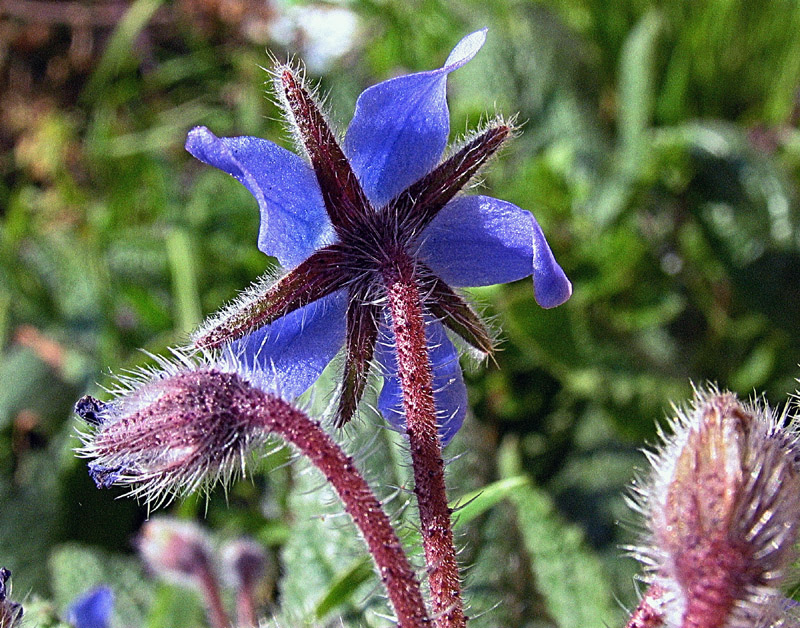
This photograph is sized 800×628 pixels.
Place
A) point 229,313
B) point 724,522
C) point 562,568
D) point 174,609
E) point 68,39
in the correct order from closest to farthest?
1. point 724,522
2. point 229,313
3. point 562,568
4. point 174,609
5. point 68,39

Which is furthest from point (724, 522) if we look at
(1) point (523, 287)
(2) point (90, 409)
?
(1) point (523, 287)

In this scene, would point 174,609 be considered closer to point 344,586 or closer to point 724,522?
point 344,586

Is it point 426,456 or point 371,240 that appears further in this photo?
point 371,240

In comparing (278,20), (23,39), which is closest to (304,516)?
(278,20)

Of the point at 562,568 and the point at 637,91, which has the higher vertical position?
the point at 637,91

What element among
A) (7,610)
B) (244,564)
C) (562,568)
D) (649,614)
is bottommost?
(649,614)

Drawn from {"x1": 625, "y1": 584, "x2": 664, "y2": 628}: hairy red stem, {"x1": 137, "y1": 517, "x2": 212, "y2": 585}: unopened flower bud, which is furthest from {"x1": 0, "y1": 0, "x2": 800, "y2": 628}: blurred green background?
{"x1": 625, "y1": 584, "x2": 664, "y2": 628}: hairy red stem
